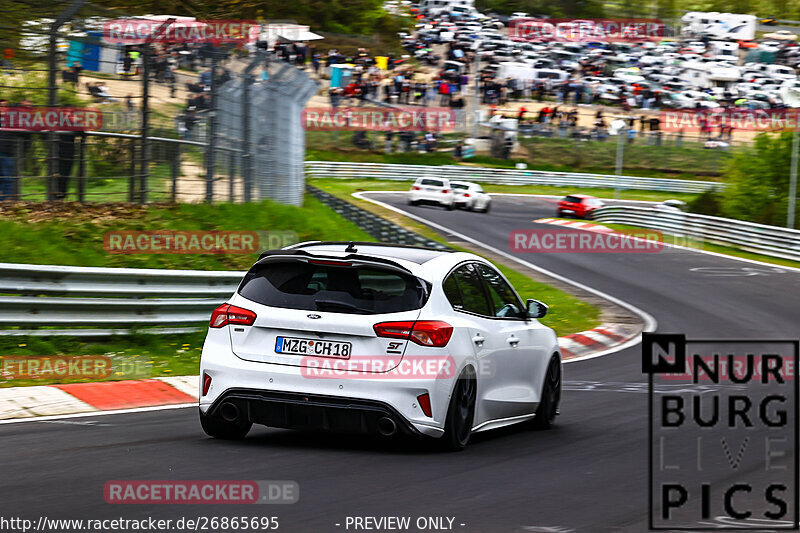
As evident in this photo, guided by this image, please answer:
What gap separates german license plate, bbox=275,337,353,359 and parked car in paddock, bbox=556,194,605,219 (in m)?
37.1

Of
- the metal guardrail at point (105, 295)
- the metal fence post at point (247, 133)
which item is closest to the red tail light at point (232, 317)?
the metal guardrail at point (105, 295)

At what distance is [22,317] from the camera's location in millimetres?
11047

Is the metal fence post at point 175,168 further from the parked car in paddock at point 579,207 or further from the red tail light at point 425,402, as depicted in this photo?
the parked car in paddock at point 579,207

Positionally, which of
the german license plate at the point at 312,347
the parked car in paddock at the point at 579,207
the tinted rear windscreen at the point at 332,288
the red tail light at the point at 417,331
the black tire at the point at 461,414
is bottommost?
the parked car in paddock at the point at 579,207

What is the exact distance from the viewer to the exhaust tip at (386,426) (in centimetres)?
694

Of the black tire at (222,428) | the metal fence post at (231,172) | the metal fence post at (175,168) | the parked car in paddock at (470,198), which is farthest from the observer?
the parked car in paddock at (470,198)

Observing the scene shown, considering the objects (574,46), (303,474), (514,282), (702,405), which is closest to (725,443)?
(702,405)

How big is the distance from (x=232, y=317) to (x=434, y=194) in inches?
A: 1409

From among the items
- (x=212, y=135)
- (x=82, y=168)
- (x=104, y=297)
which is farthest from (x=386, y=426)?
(x=212, y=135)

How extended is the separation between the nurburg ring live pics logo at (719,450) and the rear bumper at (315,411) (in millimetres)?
1656

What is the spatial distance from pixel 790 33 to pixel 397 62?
43.6 metres

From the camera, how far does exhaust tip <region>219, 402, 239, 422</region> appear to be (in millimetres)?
7188

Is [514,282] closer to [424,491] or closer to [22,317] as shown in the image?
[22,317]

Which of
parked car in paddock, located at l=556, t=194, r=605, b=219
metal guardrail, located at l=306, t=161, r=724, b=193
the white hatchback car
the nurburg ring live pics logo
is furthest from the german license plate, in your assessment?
metal guardrail, located at l=306, t=161, r=724, b=193
